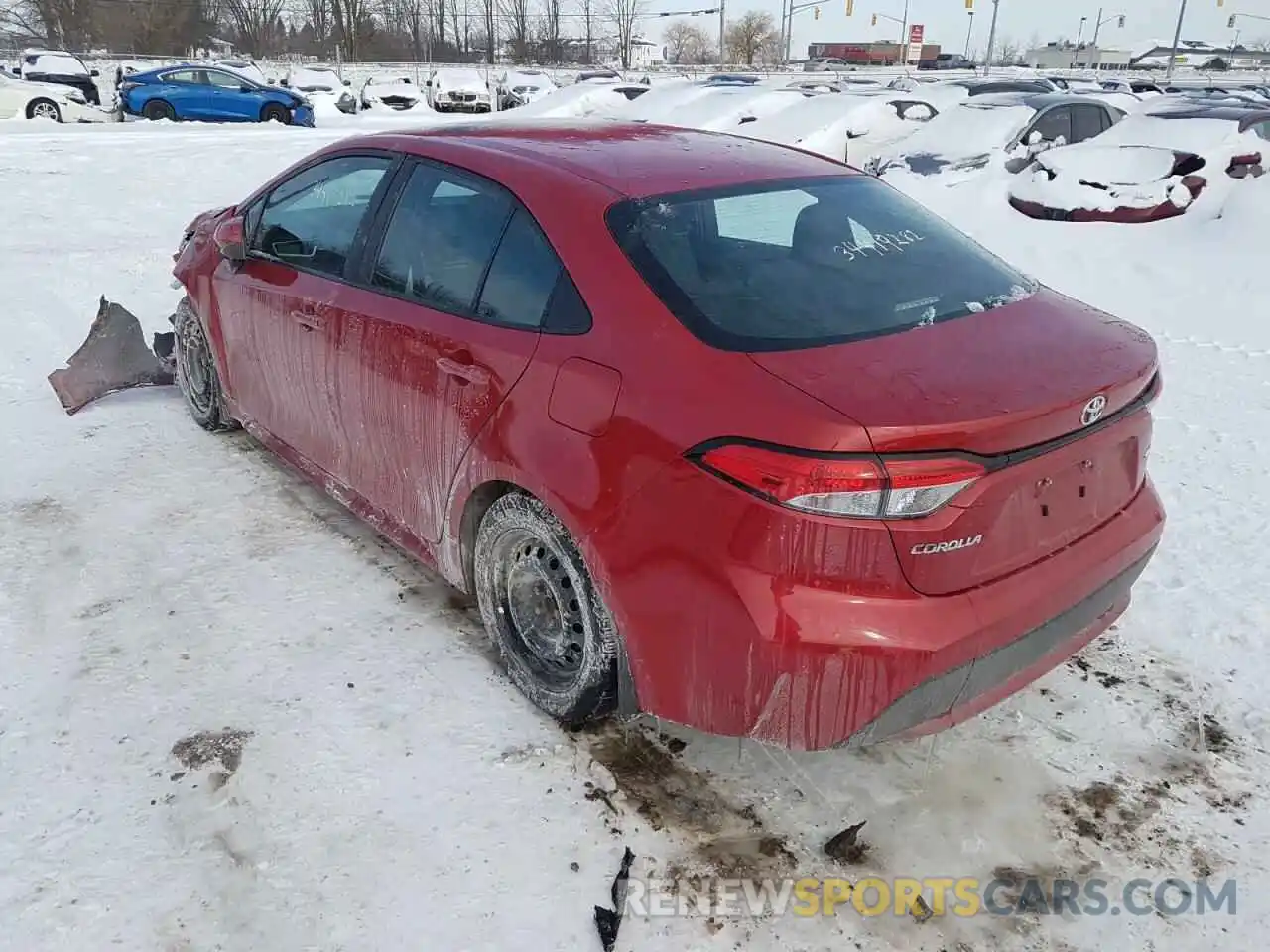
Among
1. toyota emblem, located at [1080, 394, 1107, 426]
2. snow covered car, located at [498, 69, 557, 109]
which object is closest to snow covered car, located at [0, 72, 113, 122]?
snow covered car, located at [498, 69, 557, 109]

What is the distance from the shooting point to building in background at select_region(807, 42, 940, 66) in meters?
88.6

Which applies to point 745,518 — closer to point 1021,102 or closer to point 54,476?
point 54,476

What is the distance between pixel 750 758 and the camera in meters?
2.77

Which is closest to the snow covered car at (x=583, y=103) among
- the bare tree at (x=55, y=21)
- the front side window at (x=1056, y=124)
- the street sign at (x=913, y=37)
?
the front side window at (x=1056, y=124)

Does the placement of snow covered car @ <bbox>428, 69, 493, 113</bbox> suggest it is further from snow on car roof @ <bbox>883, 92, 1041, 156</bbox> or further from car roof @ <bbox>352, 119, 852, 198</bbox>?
car roof @ <bbox>352, 119, 852, 198</bbox>

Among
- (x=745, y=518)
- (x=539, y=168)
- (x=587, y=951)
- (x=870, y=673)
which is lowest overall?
(x=587, y=951)

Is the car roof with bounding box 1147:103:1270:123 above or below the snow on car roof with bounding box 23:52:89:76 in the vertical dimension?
below

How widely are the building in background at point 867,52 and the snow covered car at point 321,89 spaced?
66736mm

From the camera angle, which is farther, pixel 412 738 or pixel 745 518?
pixel 412 738

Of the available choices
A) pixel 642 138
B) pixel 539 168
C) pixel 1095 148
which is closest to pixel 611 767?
pixel 539 168

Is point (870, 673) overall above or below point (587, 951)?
above

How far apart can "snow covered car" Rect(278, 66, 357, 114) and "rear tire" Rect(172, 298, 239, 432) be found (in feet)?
71.9

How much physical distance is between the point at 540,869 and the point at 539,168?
6.61ft

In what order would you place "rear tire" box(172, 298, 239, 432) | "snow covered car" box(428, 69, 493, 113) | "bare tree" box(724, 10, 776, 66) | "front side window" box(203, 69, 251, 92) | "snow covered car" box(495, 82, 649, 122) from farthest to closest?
"bare tree" box(724, 10, 776, 66)
"snow covered car" box(428, 69, 493, 113)
"snow covered car" box(495, 82, 649, 122)
"front side window" box(203, 69, 251, 92)
"rear tire" box(172, 298, 239, 432)
